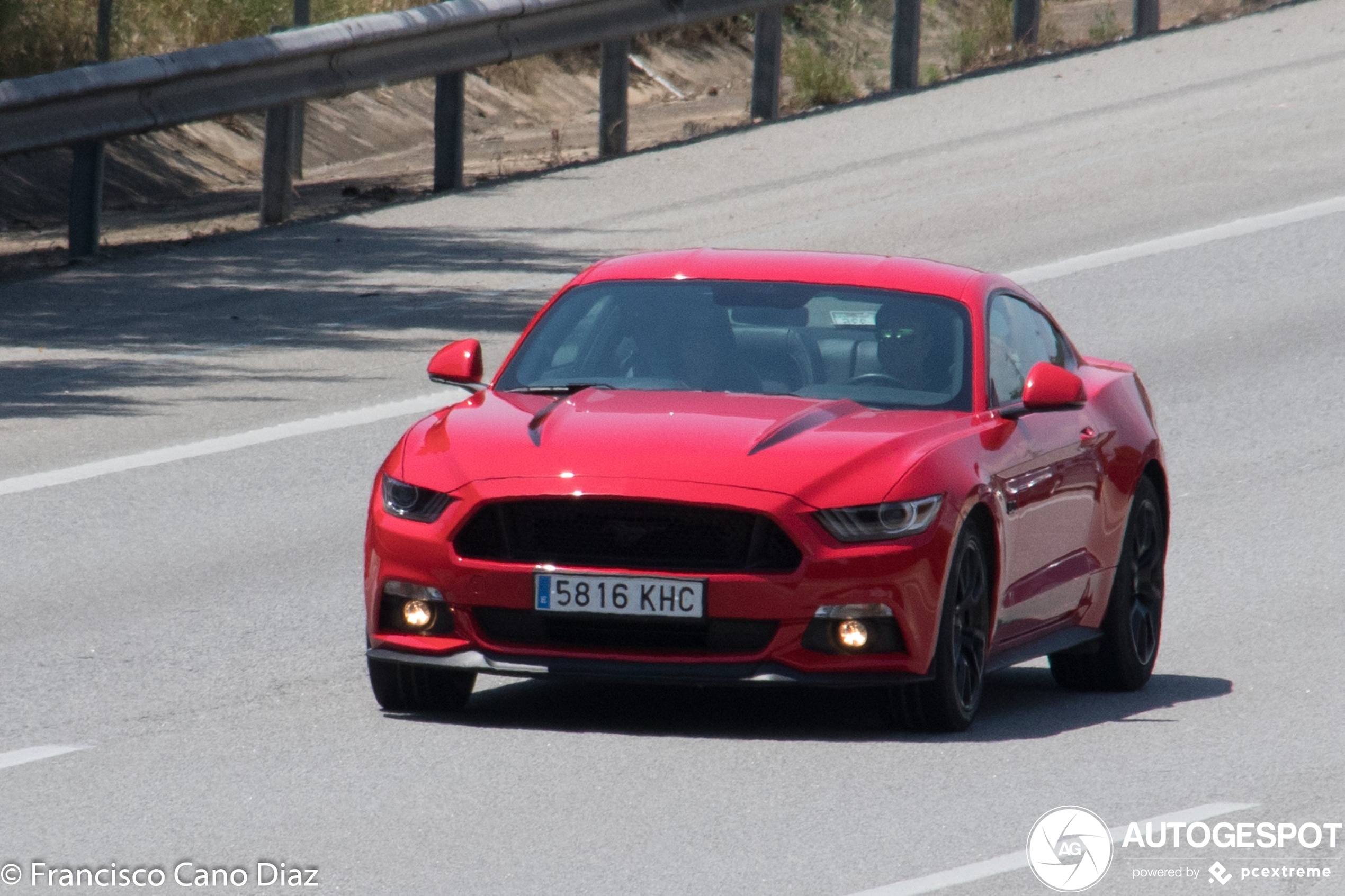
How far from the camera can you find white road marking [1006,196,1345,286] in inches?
642

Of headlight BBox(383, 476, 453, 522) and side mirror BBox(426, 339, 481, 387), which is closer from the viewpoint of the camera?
headlight BBox(383, 476, 453, 522)

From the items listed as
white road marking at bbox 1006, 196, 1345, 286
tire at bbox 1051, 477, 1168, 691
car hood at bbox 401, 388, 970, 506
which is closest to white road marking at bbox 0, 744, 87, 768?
car hood at bbox 401, 388, 970, 506

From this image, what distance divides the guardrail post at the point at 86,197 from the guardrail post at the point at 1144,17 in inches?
410

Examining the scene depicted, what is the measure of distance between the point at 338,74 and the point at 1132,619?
10229mm

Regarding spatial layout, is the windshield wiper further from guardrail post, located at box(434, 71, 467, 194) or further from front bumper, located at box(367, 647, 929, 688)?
guardrail post, located at box(434, 71, 467, 194)

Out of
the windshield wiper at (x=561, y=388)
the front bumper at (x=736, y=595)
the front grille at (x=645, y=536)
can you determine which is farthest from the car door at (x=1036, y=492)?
the windshield wiper at (x=561, y=388)

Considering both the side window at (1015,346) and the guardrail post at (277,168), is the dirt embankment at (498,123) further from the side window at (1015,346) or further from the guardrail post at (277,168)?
the side window at (1015,346)

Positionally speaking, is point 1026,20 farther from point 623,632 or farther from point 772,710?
point 623,632

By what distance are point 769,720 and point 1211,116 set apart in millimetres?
13266

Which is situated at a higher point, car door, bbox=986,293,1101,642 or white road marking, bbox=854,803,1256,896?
car door, bbox=986,293,1101,642

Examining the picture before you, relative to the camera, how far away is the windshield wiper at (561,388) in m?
8.44

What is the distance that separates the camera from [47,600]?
9688 millimetres

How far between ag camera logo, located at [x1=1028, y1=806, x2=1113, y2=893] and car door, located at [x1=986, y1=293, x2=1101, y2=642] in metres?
1.57

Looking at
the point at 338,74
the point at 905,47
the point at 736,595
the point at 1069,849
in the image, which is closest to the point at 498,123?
the point at 905,47
